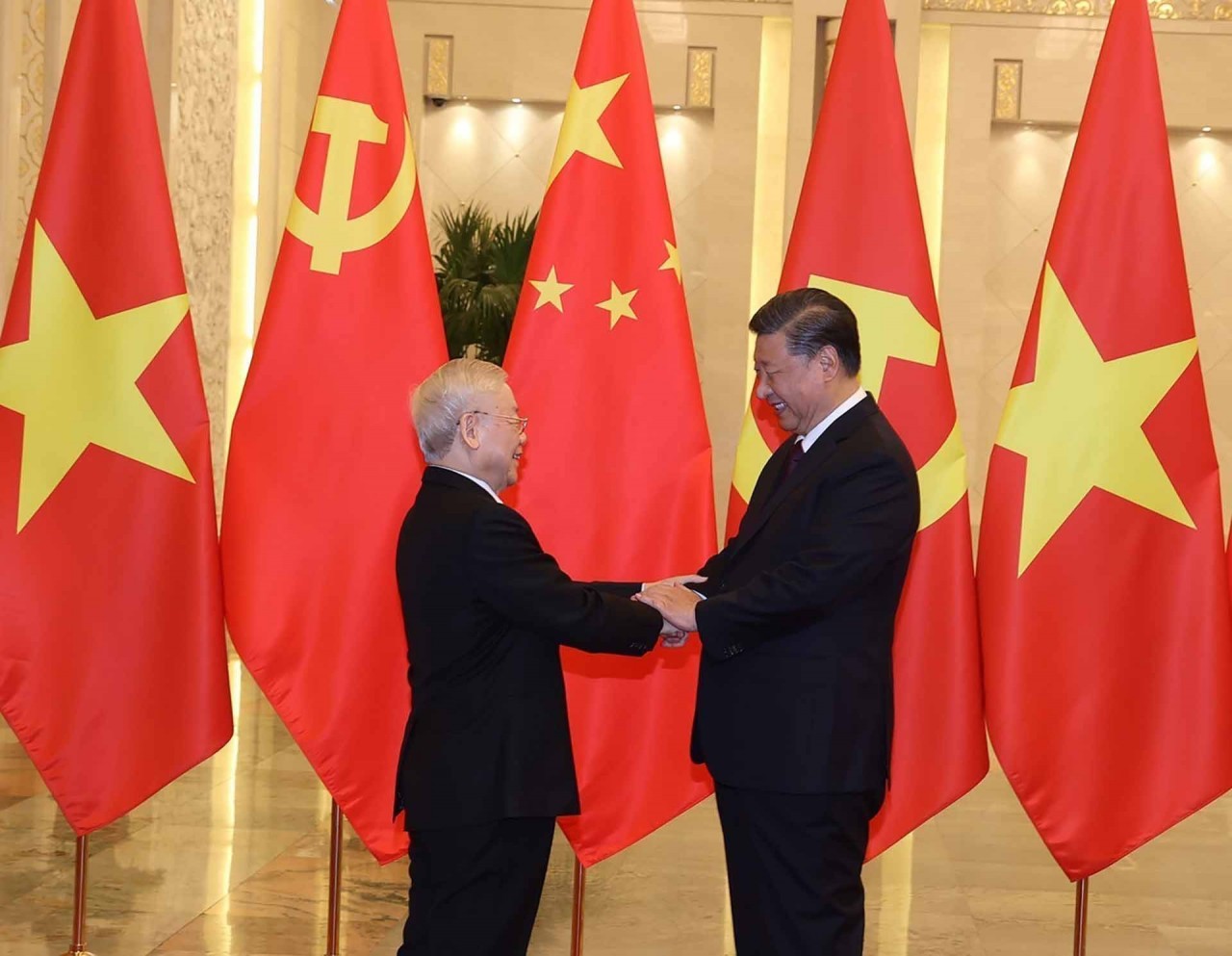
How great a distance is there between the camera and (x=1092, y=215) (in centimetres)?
368

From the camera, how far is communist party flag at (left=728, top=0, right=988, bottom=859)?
144 inches

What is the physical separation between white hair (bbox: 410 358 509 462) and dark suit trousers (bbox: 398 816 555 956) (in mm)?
741

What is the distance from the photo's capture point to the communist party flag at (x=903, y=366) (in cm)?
365

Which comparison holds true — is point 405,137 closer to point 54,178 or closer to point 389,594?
point 54,178

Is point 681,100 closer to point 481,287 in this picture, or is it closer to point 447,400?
point 481,287

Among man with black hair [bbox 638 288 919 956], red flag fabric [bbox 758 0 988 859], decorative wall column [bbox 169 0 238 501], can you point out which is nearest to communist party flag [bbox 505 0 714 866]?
red flag fabric [bbox 758 0 988 859]

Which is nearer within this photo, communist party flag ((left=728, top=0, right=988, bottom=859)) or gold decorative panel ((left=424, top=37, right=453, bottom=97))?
communist party flag ((left=728, top=0, right=988, bottom=859))

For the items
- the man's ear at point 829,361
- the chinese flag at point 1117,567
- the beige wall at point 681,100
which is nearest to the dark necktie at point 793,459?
the man's ear at point 829,361

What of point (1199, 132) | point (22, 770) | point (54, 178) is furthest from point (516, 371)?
point (1199, 132)

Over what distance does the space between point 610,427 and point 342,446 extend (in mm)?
694

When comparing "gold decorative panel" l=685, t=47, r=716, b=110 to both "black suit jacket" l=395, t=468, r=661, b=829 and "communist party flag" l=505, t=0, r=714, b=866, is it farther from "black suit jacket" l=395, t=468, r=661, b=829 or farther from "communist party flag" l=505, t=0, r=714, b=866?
"black suit jacket" l=395, t=468, r=661, b=829

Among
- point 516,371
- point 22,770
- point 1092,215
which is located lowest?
point 22,770

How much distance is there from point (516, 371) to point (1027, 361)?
1297 millimetres

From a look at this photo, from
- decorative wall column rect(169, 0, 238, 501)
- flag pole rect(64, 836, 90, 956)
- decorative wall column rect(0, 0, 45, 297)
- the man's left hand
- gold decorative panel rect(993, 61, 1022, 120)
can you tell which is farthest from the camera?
gold decorative panel rect(993, 61, 1022, 120)
